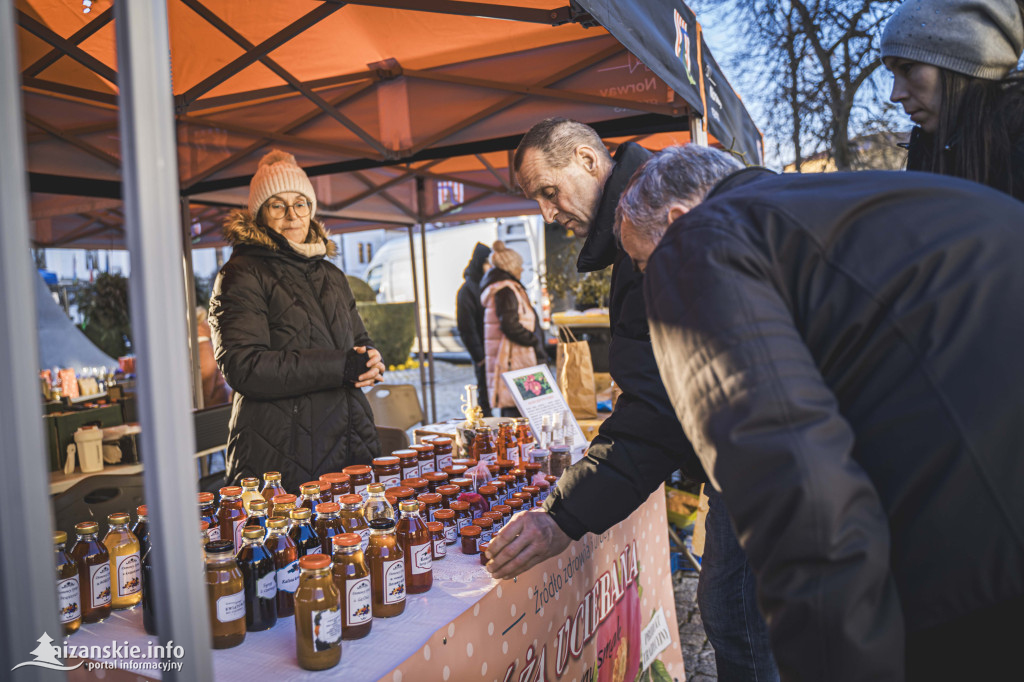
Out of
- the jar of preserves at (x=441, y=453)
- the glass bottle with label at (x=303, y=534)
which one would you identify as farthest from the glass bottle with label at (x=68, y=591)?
the jar of preserves at (x=441, y=453)

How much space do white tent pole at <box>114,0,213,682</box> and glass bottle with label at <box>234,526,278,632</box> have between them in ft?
1.94

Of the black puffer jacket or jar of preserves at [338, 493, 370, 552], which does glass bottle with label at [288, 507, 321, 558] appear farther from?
the black puffer jacket

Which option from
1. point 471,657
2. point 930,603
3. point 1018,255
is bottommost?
point 471,657

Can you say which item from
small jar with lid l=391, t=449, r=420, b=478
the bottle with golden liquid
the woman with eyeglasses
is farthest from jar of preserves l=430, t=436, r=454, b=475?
the woman with eyeglasses

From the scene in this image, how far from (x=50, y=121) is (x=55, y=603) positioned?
12.8ft

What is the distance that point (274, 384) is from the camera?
260cm

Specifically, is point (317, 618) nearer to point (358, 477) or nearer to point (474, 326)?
point (358, 477)

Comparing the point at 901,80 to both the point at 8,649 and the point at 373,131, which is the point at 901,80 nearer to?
the point at 8,649

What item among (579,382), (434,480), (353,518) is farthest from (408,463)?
(579,382)

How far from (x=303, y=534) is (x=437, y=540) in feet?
1.22

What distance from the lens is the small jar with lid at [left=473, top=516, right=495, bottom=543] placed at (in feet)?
6.27

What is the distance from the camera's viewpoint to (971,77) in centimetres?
174

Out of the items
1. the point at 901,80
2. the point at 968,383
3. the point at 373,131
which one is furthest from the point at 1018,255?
the point at 373,131

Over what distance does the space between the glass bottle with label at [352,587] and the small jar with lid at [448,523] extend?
494mm
